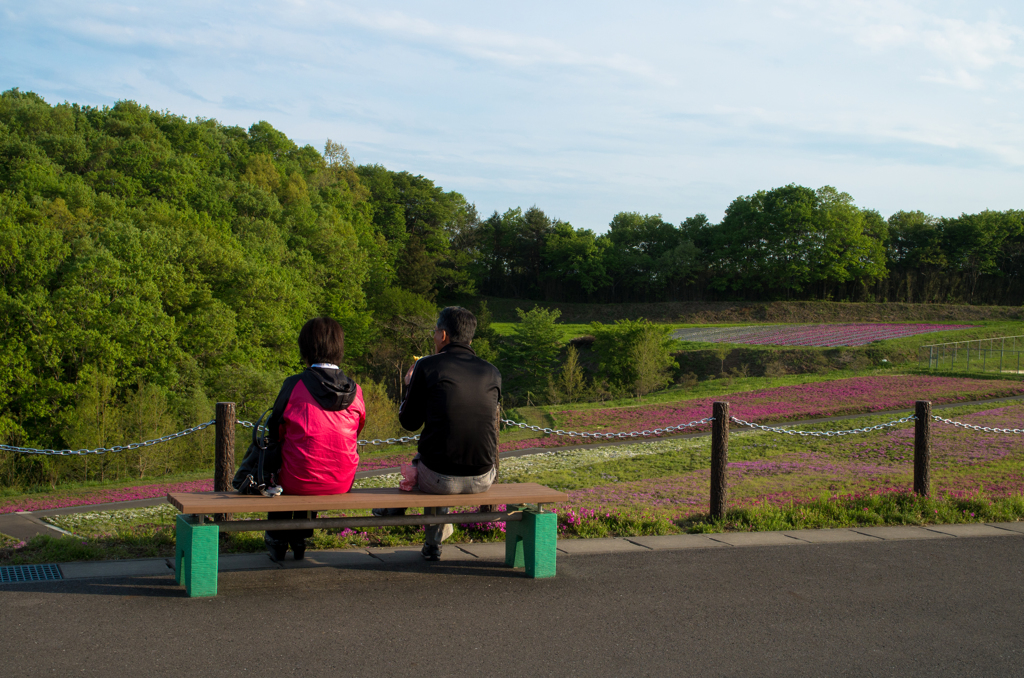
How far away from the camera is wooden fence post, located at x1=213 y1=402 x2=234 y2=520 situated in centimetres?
653

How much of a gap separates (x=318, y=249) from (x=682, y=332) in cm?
3198

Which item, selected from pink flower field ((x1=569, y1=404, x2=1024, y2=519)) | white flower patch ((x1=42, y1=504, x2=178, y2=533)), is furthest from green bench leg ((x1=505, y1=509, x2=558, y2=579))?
white flower patch ((x1=42, y1=504, x2=178, y2=533))

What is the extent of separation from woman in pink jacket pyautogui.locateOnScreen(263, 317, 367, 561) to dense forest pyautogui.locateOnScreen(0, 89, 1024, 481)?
28562 millimetres

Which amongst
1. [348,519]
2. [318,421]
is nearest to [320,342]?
[318,421]

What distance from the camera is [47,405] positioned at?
1439 inches

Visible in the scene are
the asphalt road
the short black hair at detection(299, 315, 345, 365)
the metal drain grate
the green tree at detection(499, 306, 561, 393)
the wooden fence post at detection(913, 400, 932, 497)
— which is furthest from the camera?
the green tree at detection(499, 306, 561, 393)

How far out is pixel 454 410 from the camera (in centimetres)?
554

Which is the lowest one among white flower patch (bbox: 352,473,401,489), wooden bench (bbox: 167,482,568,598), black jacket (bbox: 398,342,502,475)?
white flower patch (bbox: 352,473,401,489)

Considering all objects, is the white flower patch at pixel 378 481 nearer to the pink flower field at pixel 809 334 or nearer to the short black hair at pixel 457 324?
the short black hair at pixel 457 324

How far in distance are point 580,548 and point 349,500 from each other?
7.70 feet

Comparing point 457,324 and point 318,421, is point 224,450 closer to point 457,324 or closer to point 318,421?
point 318,421

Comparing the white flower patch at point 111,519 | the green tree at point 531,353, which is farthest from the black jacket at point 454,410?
the green tree at point 531,353

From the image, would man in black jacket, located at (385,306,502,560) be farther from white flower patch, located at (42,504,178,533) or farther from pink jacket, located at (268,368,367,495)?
white flower patch, located at (42,504,178,533)

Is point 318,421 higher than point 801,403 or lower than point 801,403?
higher
